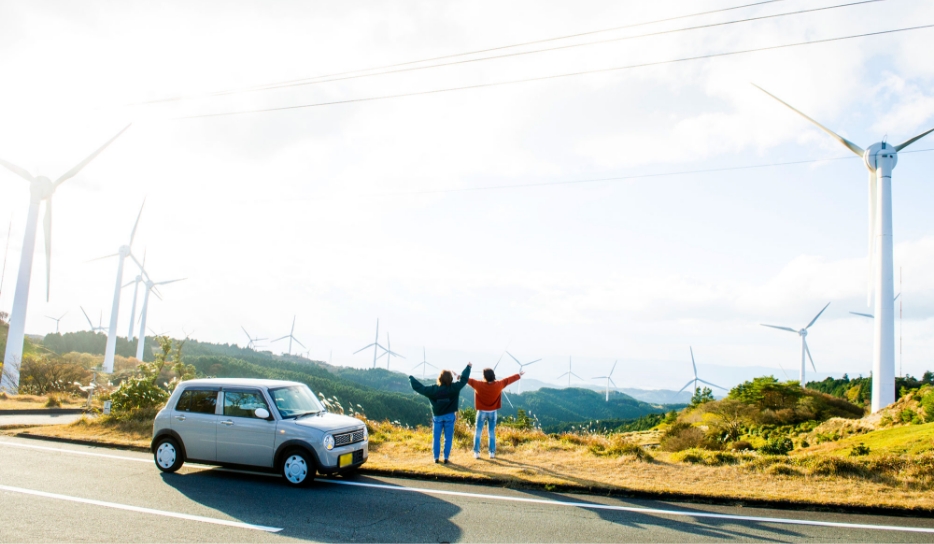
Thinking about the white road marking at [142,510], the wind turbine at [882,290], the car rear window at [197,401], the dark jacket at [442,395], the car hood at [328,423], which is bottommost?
the white road marking at [142,510]

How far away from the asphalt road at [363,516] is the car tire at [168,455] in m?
0.40

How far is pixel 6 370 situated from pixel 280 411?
37106 millimetres

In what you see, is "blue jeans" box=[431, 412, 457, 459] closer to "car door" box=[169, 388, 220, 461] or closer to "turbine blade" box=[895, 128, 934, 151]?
"car door" box=[169, 388, 220, 461]

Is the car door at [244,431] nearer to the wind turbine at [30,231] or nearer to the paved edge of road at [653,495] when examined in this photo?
the paved edge of road at [653,495]

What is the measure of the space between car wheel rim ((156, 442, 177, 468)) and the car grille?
3.41 metres

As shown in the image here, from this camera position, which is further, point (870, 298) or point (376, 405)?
point (376, 405)

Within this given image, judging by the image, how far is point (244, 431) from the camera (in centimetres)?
1065

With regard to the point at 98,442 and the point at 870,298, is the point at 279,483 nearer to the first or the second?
the point at 98,442

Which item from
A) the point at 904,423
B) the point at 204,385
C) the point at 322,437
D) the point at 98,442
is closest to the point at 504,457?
the point at 322,437

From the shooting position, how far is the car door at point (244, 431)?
1046 centimetres

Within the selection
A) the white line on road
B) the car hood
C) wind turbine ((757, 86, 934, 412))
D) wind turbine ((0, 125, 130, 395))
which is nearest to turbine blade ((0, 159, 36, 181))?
wind turbine ((0, 125, 130, 395))

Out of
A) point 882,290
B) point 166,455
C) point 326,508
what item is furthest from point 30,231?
point 882,290

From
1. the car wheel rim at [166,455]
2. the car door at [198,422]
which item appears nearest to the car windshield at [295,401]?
the car door at [198,422]

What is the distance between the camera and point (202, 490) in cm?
982
